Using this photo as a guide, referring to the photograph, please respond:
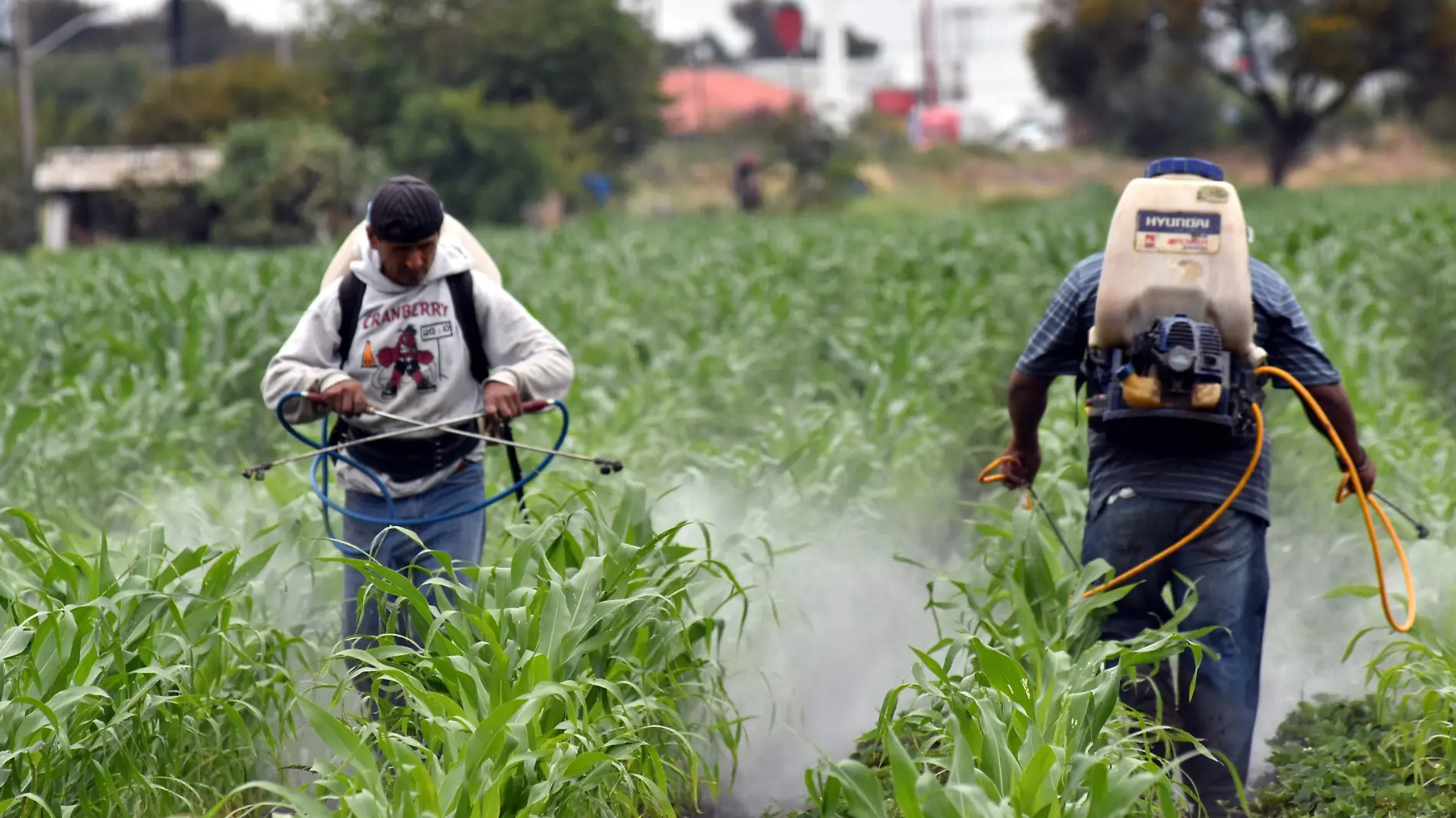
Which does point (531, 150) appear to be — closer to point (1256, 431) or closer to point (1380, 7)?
point (1380, 7)

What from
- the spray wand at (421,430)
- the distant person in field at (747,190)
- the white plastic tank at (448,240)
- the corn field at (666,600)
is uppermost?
the white plastic tank at (448,240)


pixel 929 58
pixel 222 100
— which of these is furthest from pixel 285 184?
pixel 929 58

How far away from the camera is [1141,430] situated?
4.82m

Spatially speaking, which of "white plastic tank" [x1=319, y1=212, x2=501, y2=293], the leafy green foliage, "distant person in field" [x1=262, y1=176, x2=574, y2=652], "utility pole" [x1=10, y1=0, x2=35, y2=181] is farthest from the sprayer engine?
"utility pole" [x1=10, y1=0, x2=35, y2=181]

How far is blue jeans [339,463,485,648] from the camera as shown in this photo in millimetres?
5082

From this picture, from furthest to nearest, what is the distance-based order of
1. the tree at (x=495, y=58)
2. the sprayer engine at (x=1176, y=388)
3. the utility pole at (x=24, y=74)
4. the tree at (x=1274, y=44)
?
the tree at (x=1274, y=44) → the tree at (x=495, y=58) → the utility pole at (x=24, y=74) → the sprayer engine at (x=1176, y=388)

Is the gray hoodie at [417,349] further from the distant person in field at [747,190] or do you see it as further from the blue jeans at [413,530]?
the distant person in field at [747,190]

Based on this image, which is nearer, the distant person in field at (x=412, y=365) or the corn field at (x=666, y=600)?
the corn field at (x=666, y=600)

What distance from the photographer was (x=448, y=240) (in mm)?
5094

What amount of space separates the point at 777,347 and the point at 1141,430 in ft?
23.0

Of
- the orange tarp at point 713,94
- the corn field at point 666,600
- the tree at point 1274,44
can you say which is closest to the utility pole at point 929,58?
the orange tarp at point 713,94

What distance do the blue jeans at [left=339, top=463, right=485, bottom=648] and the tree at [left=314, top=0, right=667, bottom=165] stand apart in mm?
46941

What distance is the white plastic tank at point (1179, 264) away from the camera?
14.9ft

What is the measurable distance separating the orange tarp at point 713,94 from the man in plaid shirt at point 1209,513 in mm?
72784
